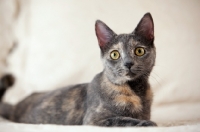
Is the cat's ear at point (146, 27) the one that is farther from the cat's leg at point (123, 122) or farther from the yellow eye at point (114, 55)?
the cat's leg at point (123, 122)

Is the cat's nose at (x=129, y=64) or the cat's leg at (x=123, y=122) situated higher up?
the cat's nose at (x=129, y=64)

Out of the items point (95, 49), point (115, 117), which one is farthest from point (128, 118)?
point (95, 49)

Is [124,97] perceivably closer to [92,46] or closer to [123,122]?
[123,122]

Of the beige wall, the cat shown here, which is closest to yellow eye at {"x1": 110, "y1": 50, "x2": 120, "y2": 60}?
the cat

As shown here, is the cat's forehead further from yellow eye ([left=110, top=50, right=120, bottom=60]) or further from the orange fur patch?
the orange fur patch

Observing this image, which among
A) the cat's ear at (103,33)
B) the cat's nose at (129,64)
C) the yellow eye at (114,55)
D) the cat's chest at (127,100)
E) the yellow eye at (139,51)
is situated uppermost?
the cat's ear at (103,33)

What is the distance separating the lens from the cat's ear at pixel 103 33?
915 mm

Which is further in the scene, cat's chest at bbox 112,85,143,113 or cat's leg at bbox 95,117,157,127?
cat's chest at bbox 112,85,143,113

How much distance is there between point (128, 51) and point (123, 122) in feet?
0.67

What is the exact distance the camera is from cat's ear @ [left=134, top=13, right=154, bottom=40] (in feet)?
2.91

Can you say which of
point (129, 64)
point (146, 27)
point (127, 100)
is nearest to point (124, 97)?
point (127, 100)

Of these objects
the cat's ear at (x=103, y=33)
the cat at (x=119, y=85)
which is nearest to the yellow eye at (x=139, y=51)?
the cat at (x=119, y=85)

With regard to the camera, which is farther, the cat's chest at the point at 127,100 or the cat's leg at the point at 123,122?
the cat's chest at the point at 127,100

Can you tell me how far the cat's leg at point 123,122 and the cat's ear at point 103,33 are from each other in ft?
0.80
